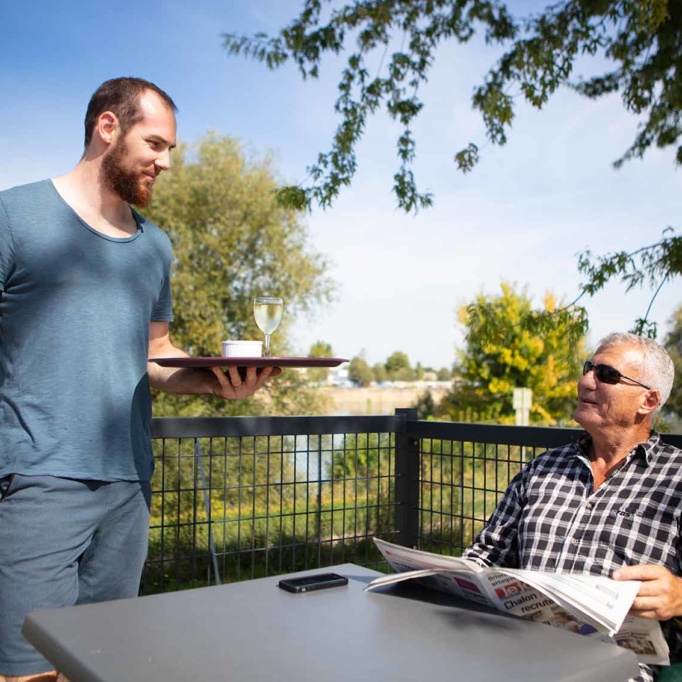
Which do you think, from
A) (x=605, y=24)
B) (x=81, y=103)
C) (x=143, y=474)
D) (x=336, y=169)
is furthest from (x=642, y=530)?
(x=81, y=103)

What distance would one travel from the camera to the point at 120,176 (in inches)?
75.6

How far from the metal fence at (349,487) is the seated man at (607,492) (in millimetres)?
590

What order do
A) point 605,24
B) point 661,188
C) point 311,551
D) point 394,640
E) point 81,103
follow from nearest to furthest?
point 394,640, point 311,551, point 605,24, point 81,103, point 661,188

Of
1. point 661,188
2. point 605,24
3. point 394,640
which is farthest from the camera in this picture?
point 661,188

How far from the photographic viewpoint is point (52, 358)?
1.79 meters

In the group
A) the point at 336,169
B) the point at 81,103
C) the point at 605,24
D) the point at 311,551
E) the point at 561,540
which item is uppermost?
the point at 81,103

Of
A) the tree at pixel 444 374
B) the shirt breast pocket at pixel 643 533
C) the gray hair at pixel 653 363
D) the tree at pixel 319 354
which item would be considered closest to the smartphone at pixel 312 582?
the shirt breast pocket at pixel 643 533

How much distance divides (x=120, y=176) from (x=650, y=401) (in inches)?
58.7

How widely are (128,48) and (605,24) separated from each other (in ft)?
30.2

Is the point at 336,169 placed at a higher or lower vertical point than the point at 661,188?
lower

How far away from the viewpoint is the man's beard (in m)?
1.91

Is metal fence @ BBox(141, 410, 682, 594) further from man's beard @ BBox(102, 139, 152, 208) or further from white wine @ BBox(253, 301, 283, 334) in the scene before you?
man's beard @ BBox(102, 139, 152, 208)

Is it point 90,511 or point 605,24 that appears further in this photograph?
point 605,24

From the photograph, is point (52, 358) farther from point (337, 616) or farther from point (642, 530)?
point (642, 530)
